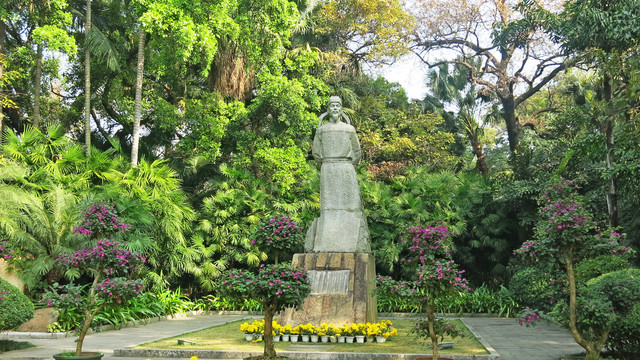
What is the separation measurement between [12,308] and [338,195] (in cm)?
572

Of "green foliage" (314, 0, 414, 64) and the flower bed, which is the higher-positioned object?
"green foliage" (314, 0, 414, 64)

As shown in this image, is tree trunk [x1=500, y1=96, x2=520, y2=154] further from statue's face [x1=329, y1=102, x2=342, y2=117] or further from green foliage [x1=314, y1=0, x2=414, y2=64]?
statue's face [x1=329, y1=102, x2=342, y2=117]

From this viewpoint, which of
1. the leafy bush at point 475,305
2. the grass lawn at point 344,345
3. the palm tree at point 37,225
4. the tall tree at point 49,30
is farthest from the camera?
the tall tree at point 49,30

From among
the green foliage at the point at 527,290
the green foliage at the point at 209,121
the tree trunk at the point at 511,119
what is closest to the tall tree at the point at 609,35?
the green foliage at the point at 527,290

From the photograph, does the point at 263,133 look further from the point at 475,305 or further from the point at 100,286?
the point at 100,286

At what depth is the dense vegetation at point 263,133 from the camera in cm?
1204

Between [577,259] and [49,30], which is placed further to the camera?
[49,30]

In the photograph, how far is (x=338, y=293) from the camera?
9.29 meters

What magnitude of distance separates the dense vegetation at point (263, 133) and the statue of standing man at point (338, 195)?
136 cm

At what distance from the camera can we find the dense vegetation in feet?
39.5

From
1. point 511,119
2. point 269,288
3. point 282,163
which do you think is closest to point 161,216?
point 282,163

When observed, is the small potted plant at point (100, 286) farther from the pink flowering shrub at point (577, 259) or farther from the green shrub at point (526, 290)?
the green shrub at point (526, 290)

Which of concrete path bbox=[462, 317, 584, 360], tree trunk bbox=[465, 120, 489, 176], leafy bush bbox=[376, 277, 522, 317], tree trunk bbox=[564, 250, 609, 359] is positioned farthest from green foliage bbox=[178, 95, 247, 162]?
tree trunk bbox=[564, 250, 609, 359]

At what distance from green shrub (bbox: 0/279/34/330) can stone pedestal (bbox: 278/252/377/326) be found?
3.85 m
